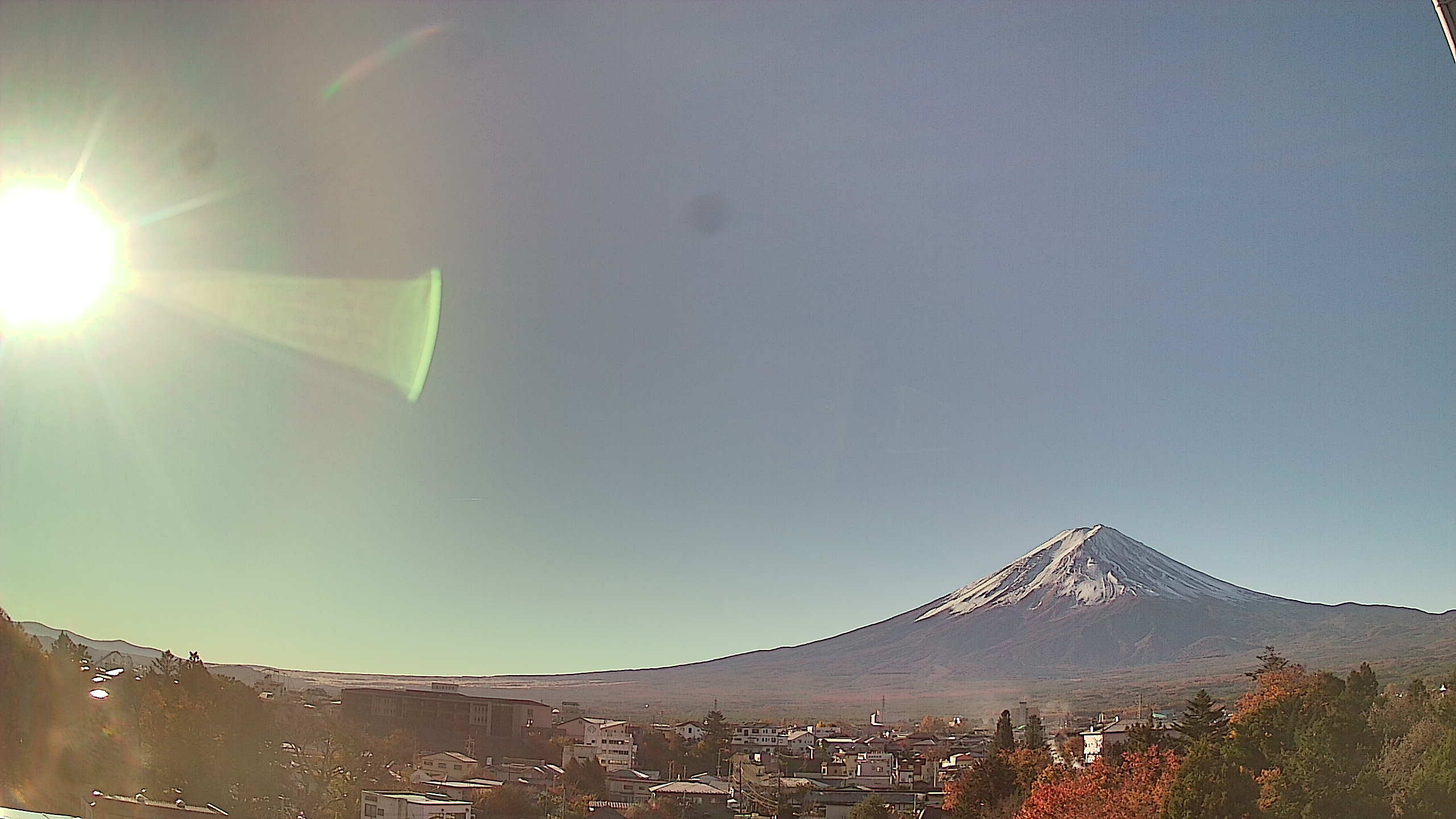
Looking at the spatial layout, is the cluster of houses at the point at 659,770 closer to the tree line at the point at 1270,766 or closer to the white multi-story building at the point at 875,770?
the white multi-story building at the point at 875,770

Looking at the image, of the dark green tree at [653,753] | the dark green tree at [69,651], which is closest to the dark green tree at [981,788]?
the dark green tree at [653,753]

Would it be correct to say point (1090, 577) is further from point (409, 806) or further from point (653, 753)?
point (409, 806)

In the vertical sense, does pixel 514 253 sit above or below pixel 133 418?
above

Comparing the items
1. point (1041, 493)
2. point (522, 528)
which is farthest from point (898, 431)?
point (522, 528)

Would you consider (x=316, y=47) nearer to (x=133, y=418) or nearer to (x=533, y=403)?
(x=133, y=418)

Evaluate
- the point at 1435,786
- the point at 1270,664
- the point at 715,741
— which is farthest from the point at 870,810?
the point at 1270,664

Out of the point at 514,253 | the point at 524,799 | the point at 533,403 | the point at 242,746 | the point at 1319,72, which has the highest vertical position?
the point at 1319,72
